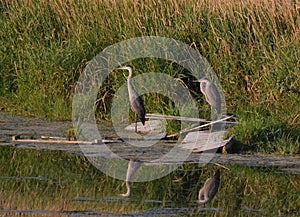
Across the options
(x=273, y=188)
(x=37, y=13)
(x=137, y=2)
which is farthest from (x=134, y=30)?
(x=273, y=188)

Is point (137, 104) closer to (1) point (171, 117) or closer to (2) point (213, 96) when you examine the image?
(1) point (171, 117)

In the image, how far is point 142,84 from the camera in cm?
1159

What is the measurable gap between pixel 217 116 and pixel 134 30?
2273 mm

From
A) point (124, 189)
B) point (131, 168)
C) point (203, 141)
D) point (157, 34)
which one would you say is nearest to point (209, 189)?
point (124, 189)

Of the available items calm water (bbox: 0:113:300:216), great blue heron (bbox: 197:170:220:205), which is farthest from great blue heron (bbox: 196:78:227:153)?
great blue heron (bbox: 197:170:220:205)

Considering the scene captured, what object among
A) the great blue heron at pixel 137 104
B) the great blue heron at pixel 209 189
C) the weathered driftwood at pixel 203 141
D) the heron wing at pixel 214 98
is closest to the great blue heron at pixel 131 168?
the great blue heron at pixel 209 189

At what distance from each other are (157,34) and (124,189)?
14.2ft

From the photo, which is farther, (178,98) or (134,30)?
(134,30)

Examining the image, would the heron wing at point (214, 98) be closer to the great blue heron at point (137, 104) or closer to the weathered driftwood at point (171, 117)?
the weathered driftwood at point (171, 117)

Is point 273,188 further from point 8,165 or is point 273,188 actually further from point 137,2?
point 137,2

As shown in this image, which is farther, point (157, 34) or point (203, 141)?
point (157, 34)

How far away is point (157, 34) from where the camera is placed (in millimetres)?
11969

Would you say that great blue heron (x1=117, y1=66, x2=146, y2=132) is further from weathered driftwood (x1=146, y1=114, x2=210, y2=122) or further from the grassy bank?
the grassy bank

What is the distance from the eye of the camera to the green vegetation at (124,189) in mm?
7289
